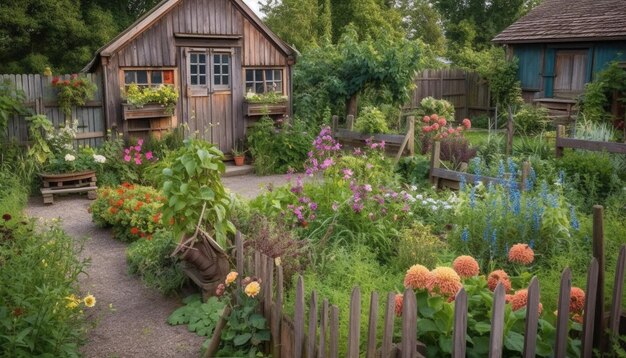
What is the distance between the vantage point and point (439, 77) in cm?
2184

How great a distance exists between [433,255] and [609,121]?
42.9 feet

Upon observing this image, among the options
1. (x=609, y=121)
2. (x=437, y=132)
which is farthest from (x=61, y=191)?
(x=609, y=121)

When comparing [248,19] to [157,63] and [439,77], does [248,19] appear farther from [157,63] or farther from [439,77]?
[439,77]

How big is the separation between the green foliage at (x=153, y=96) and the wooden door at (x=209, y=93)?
0.52 metres

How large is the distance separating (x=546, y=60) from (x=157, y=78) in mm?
12914

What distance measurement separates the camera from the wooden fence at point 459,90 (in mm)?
21567

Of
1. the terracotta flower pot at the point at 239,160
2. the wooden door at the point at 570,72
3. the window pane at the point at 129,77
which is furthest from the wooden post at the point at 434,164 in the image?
the wooden door at the point at 570,72

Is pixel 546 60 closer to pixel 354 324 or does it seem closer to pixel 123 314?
pixel 123 314

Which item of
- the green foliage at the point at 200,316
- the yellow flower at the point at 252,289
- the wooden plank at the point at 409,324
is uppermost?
the wooden plank at the point at 409,324

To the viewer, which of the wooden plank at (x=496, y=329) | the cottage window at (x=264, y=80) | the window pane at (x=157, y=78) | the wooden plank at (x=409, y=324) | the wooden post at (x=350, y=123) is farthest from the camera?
the cottage window at (x=264, y=80)

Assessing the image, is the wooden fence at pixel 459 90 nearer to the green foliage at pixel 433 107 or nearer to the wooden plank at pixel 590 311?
the green foliage at pixel 433 107

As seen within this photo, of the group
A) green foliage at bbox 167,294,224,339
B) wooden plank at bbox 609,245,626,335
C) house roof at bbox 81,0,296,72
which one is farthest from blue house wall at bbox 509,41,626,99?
wooden plank at bbox 609,245,626,335

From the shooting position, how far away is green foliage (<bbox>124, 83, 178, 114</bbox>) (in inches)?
477

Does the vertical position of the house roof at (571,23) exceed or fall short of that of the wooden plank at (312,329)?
it exceeds it
